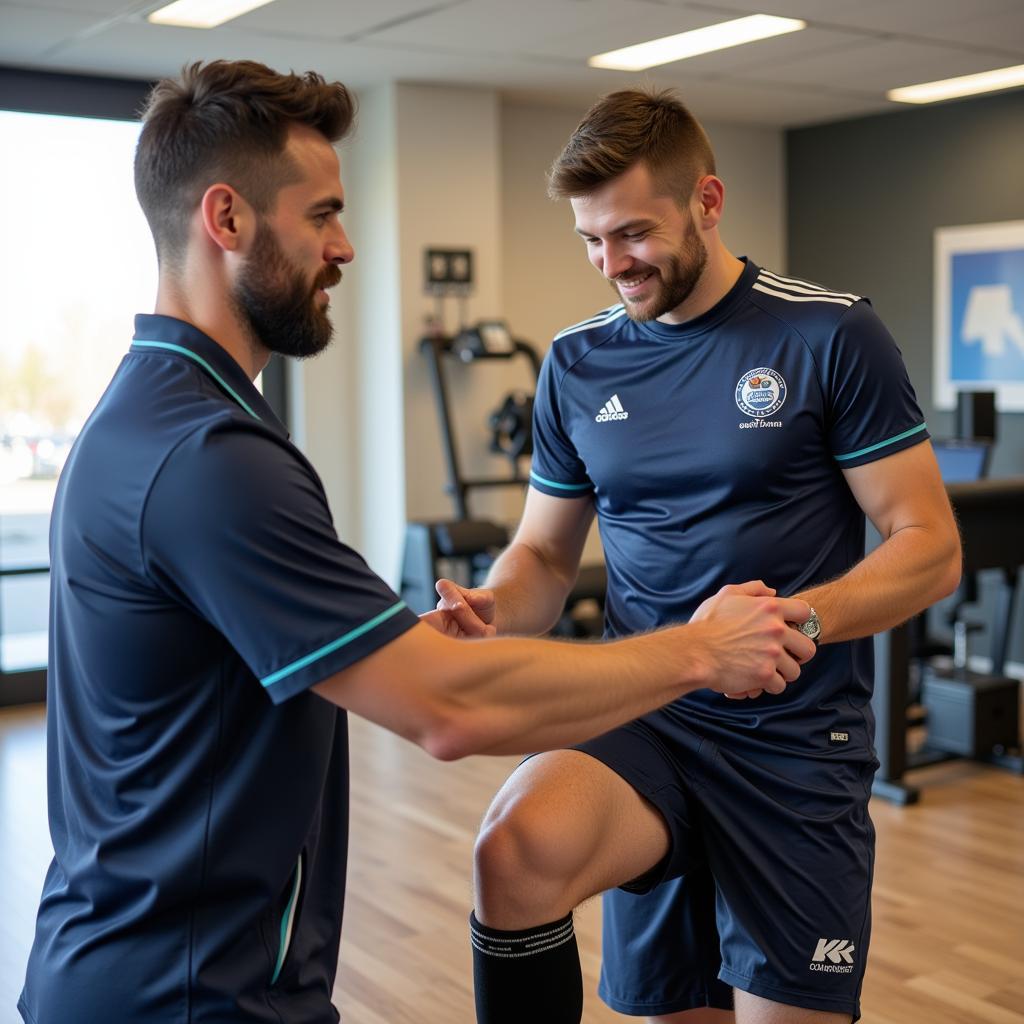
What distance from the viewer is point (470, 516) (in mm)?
6008

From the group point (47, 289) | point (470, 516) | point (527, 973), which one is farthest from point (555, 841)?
point (47, 289)

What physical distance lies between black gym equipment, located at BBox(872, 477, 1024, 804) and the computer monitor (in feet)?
1.42

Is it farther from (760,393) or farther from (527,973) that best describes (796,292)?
(527,973)

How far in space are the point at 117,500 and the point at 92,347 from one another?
4.73 metres

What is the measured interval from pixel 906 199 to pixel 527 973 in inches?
225

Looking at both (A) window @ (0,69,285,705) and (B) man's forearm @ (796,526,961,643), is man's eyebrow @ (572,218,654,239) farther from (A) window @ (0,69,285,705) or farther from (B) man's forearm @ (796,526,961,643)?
(A) window @ (0,69,285,705)

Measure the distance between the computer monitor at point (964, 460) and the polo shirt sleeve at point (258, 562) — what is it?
13.1ft

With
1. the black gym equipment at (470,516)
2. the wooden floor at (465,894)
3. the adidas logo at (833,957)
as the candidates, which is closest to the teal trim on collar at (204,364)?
the adidas logo at (833,957)

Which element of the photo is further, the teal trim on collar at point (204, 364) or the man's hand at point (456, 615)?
the man's hand at point (456, 615)

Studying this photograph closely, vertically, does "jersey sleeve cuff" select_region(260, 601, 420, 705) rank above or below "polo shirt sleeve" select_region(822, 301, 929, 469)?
below

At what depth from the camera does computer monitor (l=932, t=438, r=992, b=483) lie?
4852 mm

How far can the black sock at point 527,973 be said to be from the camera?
1685mm

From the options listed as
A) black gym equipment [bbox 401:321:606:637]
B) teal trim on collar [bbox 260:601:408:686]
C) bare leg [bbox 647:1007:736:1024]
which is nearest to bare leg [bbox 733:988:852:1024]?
bare leg [bbox 647:1007:736:1024]

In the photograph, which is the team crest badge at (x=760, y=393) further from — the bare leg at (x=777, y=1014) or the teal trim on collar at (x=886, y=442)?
the bare leg at (x=777, y=1014)
